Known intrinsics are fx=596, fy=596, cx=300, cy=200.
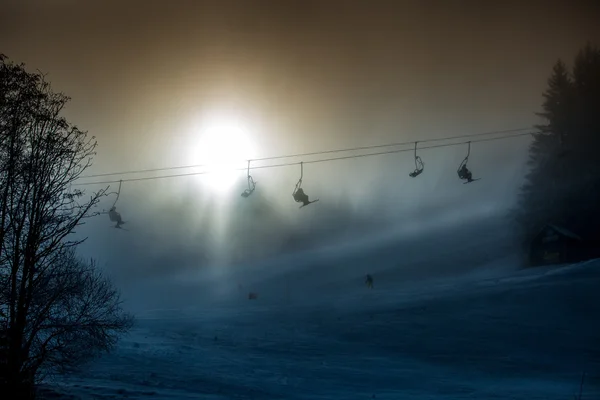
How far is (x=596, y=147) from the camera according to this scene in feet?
172

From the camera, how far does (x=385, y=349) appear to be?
3123 centimetres

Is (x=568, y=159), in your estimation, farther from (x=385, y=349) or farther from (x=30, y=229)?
(x=30, y=229)

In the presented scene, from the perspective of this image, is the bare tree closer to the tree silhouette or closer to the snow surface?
the snow surface

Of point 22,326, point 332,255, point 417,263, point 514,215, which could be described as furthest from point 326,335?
point 332,255

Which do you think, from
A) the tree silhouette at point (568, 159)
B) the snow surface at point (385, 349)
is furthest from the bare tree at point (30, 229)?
the tree silhouette at point (568, 159)

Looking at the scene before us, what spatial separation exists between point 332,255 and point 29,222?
300 ft

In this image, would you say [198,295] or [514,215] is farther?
[198,295]

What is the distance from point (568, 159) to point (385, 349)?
31322 millimetres

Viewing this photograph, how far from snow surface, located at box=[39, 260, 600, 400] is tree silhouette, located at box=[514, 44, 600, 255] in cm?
642

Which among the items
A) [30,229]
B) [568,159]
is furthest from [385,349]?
[568,159]

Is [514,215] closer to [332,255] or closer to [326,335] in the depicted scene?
[326,335]

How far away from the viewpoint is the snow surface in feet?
70.8

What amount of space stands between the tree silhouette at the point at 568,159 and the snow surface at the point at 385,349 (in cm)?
642

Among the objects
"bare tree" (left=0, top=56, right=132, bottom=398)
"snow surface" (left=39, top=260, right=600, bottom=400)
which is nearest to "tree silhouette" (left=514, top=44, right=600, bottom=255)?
"snow surface" (left=39, top=260, right=600, bottom=400)
